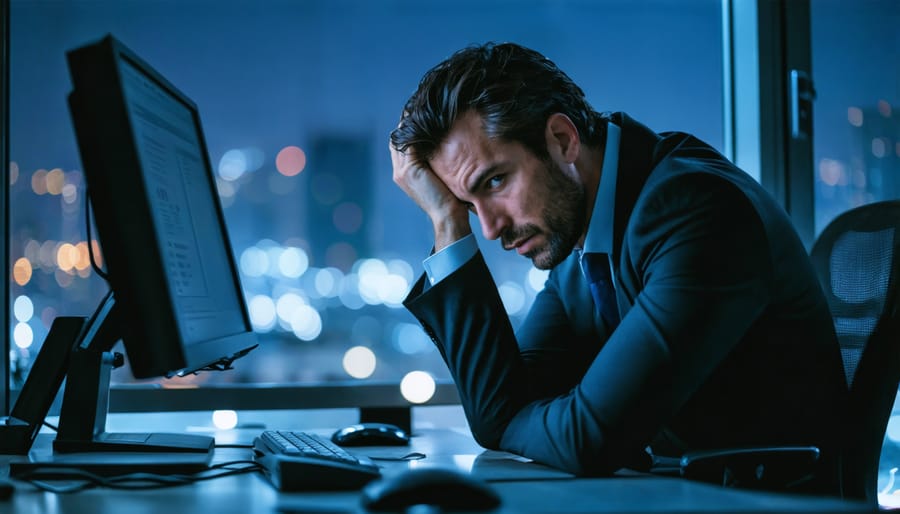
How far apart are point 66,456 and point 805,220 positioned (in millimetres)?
1940

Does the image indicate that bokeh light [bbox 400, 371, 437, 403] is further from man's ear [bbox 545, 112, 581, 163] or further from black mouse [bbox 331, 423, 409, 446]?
man's ear [bbox 545, 112, 581, 163]

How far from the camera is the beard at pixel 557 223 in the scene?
1.50 meters

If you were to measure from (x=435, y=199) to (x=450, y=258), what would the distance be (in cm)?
16

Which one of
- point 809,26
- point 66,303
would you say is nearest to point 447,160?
point 66,303

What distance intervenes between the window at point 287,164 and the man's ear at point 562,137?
715 millimetres

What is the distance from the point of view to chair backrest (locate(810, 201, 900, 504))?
1296 mm

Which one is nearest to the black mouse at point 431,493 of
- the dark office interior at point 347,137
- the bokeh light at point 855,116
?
the dark office interior at point 347,137

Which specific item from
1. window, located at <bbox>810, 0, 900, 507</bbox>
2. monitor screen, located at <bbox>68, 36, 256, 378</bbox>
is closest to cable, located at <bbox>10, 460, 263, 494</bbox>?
monitor screen, located at <bbox>68, 36, 256, 378</bbox>

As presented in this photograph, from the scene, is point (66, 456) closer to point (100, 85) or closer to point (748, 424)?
point (100, 85)

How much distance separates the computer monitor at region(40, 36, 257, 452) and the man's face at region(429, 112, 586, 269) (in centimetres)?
44

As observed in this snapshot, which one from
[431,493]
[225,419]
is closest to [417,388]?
[225,419]

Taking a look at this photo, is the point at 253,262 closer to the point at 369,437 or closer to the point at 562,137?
the point at 369,437

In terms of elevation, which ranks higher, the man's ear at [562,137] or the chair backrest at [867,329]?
the man's ear at [562,137]

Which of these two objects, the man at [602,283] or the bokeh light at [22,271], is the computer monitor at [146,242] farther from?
the bokeh light at [22,271]
